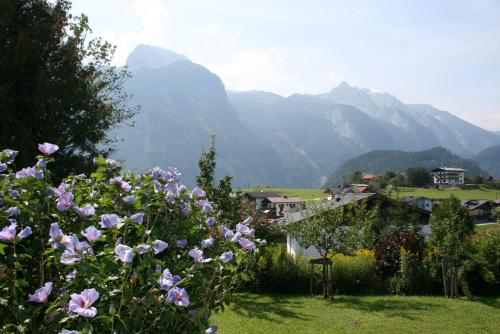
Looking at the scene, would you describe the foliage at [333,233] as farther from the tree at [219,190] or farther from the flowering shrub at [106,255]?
the flowering shrub at [106,255]

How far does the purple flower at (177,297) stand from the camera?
2.38 meters

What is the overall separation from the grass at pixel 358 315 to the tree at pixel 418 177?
135 m

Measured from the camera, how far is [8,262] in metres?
2.68

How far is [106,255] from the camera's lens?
2576 millimetres

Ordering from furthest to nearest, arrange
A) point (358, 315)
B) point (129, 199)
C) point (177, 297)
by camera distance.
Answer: point (358, 315) → point (129, 199) → point (177, 297)

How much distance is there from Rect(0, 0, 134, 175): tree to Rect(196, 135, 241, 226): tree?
3937 millimetres

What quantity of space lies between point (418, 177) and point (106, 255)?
15309cm

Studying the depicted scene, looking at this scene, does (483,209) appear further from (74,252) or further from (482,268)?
(74,252)

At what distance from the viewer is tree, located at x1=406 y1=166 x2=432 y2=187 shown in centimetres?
14500

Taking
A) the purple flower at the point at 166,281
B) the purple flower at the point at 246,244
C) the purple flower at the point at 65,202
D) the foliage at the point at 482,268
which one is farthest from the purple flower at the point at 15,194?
the foliage at the point at 482,268

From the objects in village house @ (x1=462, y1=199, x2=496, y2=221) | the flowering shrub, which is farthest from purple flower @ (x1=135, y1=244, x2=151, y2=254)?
village house @ (x1=462, y1=199, x2=496, y2=221)

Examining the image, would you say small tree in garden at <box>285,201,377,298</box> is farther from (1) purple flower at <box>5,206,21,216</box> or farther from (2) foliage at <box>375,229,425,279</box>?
(1) purple flower at <box>5,206,21,216</box>

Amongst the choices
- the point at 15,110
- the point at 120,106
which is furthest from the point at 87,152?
the point at 120,106

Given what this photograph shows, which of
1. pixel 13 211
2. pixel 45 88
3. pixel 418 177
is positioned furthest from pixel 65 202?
pixel 418 177
